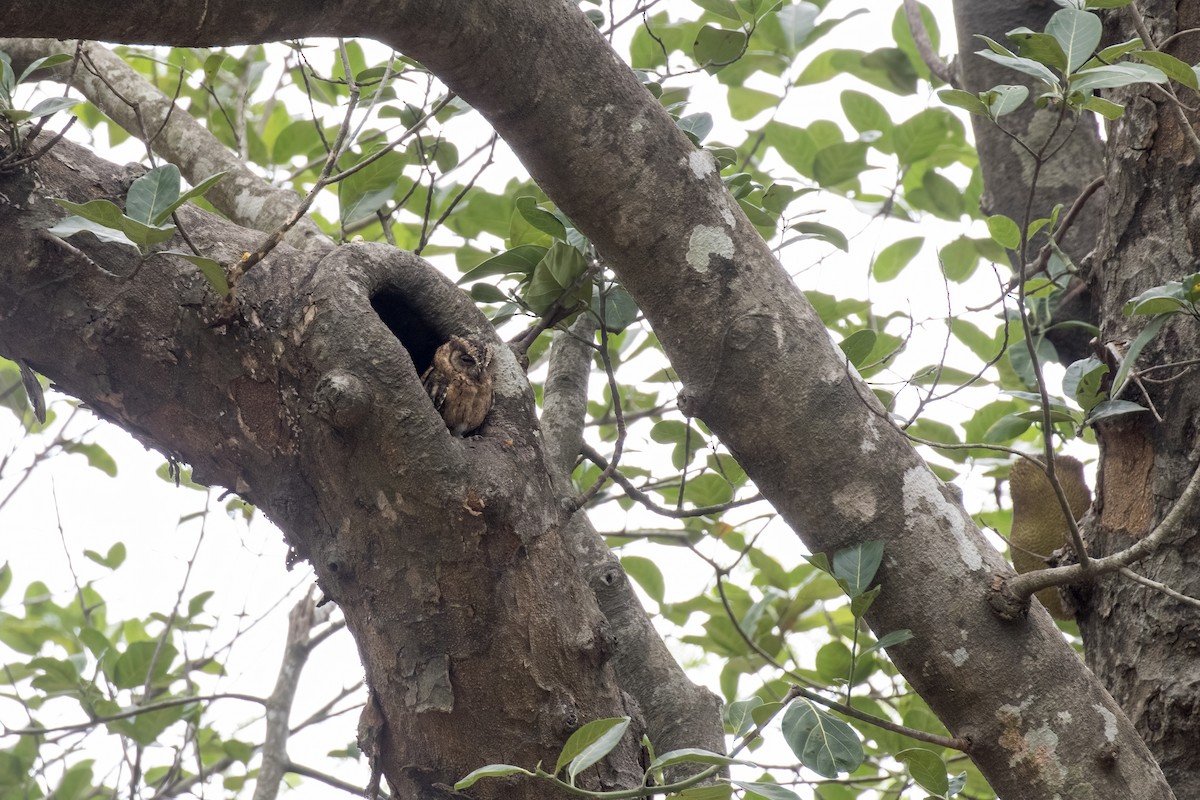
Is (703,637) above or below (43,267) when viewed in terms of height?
below

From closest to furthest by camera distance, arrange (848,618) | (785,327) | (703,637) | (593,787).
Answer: (593,787)
(785,327)
(703,637)
(848,618)

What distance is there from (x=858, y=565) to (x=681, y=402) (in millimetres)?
238

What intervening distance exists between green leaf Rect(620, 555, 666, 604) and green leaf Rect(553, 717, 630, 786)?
1.05 meters

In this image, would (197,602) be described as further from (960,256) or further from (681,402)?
(960,256)

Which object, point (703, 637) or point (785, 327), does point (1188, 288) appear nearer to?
point (785, 327)

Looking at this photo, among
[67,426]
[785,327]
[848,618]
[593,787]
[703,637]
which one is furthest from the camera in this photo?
[67,426]

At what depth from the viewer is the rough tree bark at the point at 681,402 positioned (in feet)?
2.98

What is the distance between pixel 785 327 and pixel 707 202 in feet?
0.49

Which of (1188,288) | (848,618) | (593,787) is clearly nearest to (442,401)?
(593,787)

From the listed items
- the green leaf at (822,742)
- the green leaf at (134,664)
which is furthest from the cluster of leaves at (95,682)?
the green leaf at (822,742)

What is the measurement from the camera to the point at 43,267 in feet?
3.11

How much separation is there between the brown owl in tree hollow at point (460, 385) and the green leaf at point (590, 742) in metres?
0.31

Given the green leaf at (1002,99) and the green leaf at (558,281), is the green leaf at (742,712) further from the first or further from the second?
the green leaf at (1002,99)

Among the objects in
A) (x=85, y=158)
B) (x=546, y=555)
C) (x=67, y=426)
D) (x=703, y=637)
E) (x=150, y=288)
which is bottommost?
(x=546, y=555)
